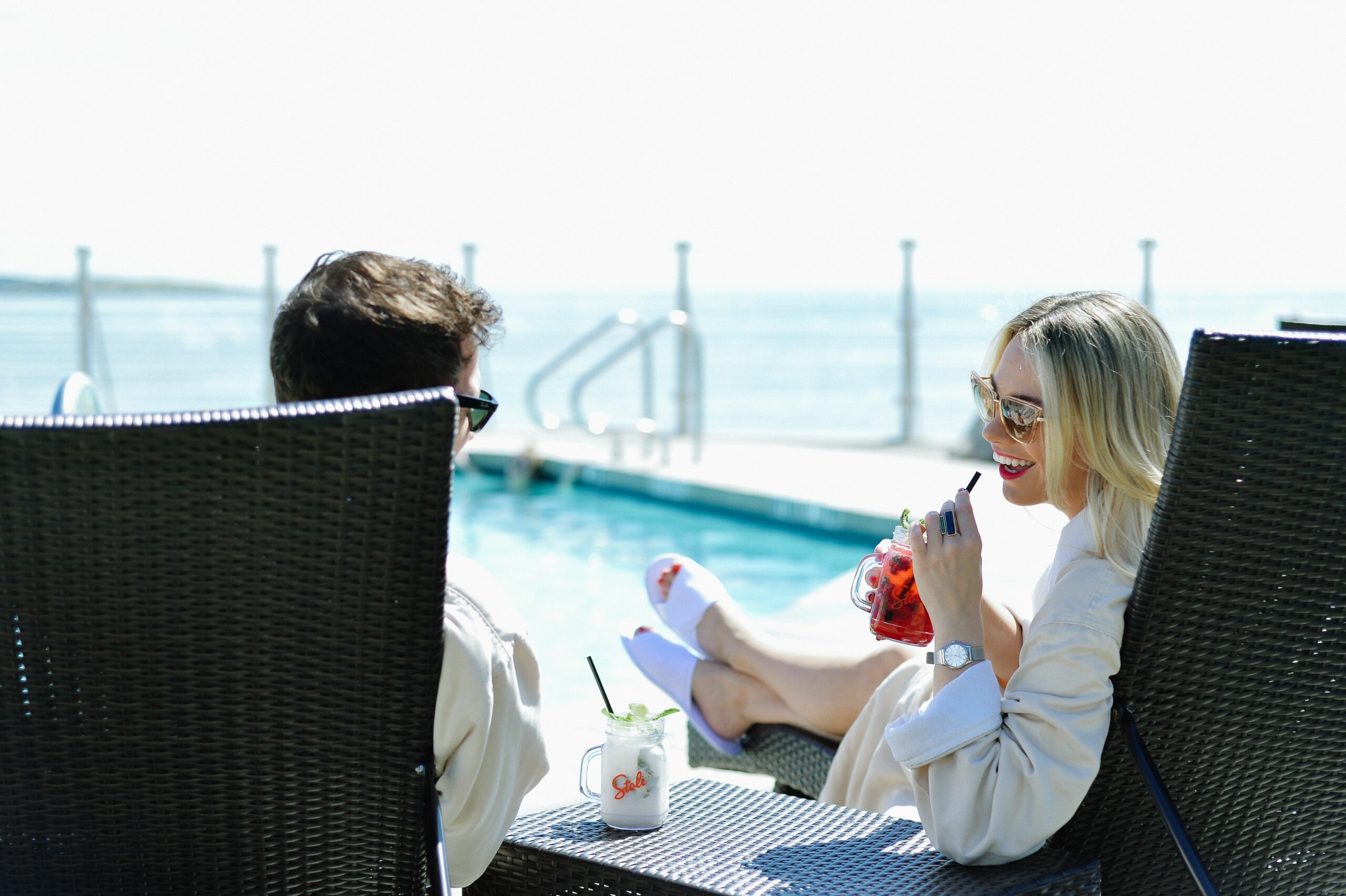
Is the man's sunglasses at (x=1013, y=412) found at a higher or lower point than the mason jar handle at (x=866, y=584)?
higher

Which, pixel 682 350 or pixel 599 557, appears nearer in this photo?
pixel 599 557

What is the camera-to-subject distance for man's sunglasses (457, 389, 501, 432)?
3.98ft

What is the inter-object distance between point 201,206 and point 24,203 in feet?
16.0

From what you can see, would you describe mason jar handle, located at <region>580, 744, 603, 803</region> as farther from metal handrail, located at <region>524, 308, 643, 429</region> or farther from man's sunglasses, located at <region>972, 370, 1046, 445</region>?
metal handrail, located at <region>524, 308, 643, 429</region>

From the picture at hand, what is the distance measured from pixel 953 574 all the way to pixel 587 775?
20.3 inches

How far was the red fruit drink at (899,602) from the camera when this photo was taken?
1549 mm

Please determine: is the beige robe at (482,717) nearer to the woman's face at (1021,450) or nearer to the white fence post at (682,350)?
the woman's face at (1021,450)

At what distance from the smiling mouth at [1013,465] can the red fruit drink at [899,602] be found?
0.53 ft

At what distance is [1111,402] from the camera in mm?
1383

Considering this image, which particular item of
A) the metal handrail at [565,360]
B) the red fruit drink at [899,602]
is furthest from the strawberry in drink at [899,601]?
the metal handrail at [565,360]

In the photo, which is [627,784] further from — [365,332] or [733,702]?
[733,702]

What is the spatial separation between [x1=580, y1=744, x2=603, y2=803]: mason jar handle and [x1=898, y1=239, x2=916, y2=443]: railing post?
6.53 metres

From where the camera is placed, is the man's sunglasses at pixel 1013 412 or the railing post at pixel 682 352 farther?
the railing post at pixel 682 352

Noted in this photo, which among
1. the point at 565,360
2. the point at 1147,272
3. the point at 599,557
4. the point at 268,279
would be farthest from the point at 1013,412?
the point at 268,279
